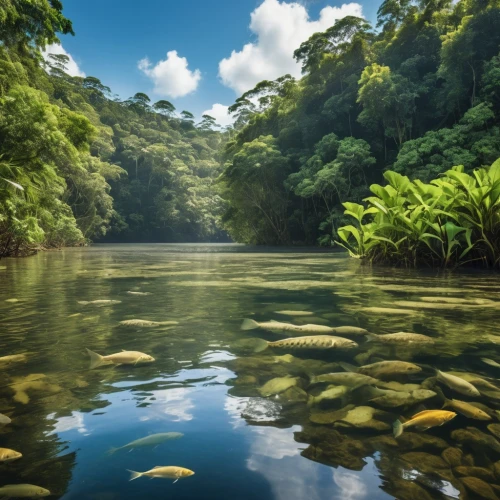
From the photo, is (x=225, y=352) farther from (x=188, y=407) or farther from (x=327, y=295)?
(x=327, y=295)

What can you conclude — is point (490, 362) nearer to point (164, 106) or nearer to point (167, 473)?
point (167, 473)

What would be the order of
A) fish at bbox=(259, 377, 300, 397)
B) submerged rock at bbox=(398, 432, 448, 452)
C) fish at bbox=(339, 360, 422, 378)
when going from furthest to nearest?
fish at bbox=(339, 360, 422, 378)
fish at bbox=(259, 377, 300, 397)
submerged rock at bbox=(398, 432, 448, 452)

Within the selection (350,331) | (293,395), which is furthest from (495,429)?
(350,331)

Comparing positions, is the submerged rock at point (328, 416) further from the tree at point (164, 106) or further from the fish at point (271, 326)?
the tree at point (164, 106)

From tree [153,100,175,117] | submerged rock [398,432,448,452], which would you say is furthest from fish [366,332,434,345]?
tree [153,100,175,117]

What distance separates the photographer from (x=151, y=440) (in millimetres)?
1358

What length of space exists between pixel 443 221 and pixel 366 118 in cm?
1883

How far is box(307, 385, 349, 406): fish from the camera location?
170 centimetres

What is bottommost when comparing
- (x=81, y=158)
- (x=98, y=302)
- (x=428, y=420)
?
(x=98, y=302)

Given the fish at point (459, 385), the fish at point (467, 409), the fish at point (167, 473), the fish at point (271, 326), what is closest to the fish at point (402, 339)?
the fish at point (271, 326)

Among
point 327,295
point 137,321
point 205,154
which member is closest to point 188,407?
point 137,321

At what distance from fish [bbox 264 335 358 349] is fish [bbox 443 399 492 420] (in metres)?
0.86

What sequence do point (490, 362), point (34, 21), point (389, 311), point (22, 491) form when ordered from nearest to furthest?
point (22, 491)
point (490, 362)
point (389, 311)
point (34, 21)

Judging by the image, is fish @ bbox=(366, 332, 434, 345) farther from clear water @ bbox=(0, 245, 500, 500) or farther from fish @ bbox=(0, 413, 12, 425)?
fish @ bbox=(0, 413, 12, 425)
